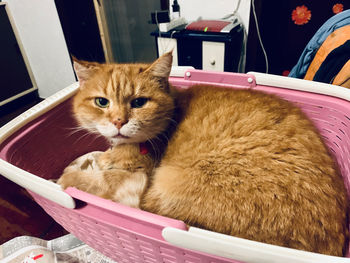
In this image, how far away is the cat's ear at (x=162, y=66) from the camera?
0.86 m

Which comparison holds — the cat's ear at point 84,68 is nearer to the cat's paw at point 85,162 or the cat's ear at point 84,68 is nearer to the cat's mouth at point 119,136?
the cat's mouth at point 119,136

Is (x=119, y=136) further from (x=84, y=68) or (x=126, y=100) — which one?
(x=84, y=68)

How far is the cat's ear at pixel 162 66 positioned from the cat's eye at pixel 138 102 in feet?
0.33

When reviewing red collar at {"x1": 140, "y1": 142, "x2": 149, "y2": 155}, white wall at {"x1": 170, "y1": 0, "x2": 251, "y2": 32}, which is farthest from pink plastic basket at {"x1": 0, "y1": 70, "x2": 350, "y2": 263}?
white wall at {"x1": 170, "y1": 0, "x2": 251, "y2": 32}

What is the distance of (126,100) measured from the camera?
0.90 metres

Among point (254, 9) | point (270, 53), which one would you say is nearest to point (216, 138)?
point (254, 9)

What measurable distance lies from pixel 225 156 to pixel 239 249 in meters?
0.34

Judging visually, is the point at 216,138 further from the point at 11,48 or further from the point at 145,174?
the point at 11,48

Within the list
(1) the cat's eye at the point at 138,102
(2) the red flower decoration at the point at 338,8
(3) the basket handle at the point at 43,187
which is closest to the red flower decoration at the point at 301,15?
(2) the red flower decoration at the point at 338,8

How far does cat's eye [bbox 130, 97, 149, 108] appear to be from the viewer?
0.92m

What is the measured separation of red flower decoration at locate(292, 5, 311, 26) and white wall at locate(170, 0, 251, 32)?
41 cm

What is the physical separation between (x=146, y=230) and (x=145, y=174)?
14.6 inches

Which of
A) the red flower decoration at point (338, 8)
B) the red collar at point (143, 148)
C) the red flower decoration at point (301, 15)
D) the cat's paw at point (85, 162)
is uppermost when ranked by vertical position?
the red flower decoration at point (338, 8)

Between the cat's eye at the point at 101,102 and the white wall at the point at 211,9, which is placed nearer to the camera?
the cat's eye at the point at 101,102
